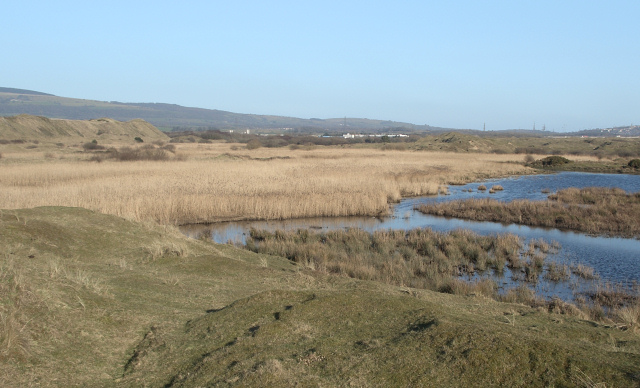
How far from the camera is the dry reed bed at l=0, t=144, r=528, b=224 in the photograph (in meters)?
21.1

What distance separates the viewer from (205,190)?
26453 millimetres

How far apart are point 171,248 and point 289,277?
295 centimetres

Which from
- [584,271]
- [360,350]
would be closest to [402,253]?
[584,271]

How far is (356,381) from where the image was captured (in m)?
4.51

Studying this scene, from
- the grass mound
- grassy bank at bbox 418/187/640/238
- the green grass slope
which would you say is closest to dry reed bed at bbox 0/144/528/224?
grassy bank at bbox 418/187/640/238

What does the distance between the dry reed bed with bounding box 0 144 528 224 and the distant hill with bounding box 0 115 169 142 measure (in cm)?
3119

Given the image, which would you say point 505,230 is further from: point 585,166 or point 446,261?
point 585,166

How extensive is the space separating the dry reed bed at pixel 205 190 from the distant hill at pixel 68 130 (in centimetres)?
3119

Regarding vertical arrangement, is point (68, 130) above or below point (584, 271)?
above

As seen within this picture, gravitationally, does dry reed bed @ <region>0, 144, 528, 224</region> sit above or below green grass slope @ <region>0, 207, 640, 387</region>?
below

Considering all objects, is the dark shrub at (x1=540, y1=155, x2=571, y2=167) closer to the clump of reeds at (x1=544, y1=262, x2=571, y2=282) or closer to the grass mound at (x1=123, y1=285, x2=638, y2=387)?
the clump of reeds at (x1=544, y1=262, x2=571, y2=282)

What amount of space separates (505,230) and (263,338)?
17954 mm

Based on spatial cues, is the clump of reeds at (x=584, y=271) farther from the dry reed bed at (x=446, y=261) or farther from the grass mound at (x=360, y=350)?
the grass mound at (x=360, y=350)

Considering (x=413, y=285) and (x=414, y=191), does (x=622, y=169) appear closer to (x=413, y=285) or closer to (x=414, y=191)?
(x=414, y=191)
